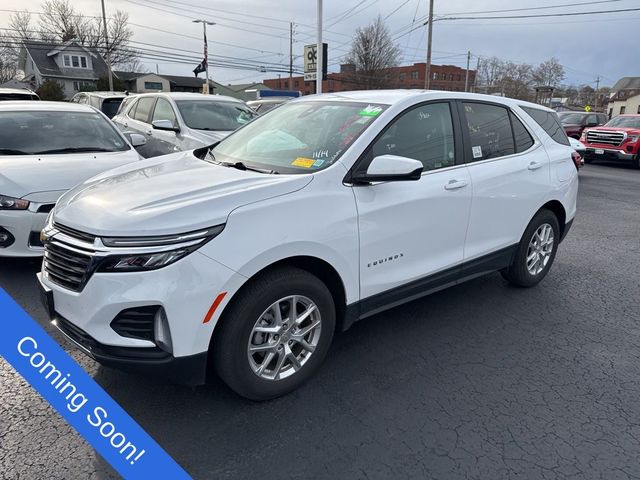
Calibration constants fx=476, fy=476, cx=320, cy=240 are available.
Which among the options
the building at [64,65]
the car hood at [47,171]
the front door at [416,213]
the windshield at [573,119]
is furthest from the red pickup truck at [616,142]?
the building at [64,65]

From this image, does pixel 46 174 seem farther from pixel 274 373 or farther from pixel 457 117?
pixel 457 117

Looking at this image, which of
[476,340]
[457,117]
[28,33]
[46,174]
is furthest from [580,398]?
[28,33]

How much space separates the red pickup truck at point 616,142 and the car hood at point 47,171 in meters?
16.6

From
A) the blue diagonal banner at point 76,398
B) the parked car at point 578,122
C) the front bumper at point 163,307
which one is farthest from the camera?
the parked car at point 578,122

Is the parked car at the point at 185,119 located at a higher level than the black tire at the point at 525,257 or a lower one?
higher

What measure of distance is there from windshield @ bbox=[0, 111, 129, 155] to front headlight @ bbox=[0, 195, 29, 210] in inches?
44.9

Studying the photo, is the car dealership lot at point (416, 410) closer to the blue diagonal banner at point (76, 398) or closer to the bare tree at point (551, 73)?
the blue diagonal banner at point (76, 398)

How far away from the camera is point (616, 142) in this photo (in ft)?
53.7

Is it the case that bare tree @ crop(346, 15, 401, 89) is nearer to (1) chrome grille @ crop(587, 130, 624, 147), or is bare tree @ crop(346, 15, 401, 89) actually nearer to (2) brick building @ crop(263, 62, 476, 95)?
(2) brick building @ crop(263, 62, 476, 95)

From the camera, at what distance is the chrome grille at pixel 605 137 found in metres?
16.3

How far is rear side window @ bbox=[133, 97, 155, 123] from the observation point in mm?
9277

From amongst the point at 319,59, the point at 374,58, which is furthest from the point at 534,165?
the point at 374,58

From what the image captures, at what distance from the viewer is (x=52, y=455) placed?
240cm

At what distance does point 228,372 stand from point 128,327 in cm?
58
